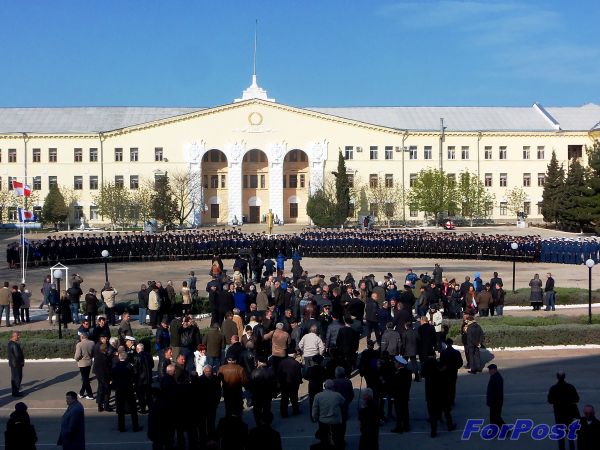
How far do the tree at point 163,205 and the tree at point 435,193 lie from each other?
20.7 meters

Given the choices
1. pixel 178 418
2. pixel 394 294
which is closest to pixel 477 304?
pixel 394 294

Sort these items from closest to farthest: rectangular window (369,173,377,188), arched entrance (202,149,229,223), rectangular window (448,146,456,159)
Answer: rectangular window (369,173,377,188) < arched entrance (202,149,229,223) < rectangular window (448,146,456,159)

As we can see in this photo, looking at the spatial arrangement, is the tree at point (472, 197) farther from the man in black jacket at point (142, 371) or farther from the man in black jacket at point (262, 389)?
the man in black jacket at point (262, 389)

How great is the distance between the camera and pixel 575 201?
57.7 meters

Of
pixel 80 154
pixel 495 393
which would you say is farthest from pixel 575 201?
pixel 495 393

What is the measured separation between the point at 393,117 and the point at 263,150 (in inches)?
541

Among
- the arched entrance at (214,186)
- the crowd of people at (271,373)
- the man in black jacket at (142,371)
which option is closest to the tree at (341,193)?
the arched entrance at (214,186)

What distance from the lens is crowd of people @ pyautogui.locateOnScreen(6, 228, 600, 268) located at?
3806 cm

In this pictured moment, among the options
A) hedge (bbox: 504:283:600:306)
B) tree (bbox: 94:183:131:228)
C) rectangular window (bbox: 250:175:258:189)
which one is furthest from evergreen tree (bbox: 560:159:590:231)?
tree (bbox: 94:183:131:228)

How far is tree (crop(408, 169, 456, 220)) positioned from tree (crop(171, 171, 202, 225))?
19.1 m

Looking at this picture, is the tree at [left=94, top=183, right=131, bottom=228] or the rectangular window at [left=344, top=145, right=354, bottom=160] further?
the rectangular window at [left=344, top=145, right=354, bottom=160]

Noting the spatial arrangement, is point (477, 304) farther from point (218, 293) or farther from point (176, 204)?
point (176, 204)

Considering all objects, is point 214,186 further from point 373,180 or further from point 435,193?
point 435,193

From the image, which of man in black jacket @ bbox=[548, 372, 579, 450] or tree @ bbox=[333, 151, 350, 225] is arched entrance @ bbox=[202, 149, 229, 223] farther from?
man in black jacket @ bbox=[548, 372, 579, 450]
